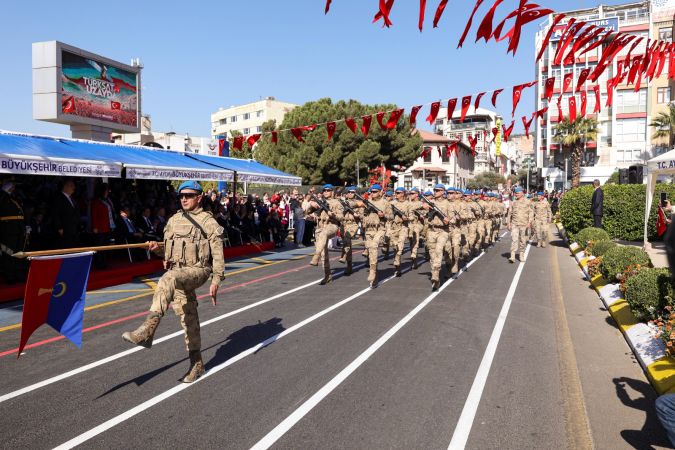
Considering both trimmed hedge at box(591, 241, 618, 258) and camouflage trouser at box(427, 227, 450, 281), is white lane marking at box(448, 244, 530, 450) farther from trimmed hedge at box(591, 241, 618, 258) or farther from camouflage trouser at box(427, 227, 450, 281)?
trimmed hedge at box(591, 241, 618, 258)

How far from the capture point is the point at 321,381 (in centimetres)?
577

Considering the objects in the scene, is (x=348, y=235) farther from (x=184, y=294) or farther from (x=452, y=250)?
(x=184, y=294)

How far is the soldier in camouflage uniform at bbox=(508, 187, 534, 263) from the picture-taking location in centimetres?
1658

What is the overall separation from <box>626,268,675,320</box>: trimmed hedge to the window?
5123cm

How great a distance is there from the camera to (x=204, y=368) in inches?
244

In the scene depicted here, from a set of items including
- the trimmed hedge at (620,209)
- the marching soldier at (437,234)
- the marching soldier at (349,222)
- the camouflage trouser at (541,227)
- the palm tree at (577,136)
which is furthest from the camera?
the palm tree at (577,136)

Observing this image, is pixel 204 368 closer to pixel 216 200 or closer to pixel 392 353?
pixel 392 353

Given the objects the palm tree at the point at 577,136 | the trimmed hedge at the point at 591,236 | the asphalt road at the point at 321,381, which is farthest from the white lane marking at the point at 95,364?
the palm tree at the point at 577,136

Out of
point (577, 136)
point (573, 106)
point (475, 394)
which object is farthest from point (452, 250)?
point (577, 136)

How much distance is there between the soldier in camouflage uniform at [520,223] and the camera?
54.4 ft

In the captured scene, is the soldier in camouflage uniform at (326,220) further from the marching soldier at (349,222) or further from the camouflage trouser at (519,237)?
the camouflage trouser at (519,237)

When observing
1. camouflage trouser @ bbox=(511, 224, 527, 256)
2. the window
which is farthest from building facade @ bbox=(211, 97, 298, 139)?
camouflage trouser @ bbox=(511, 224, 527, 256)

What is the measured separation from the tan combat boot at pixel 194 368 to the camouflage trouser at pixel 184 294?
81mm

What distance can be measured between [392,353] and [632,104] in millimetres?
56465
